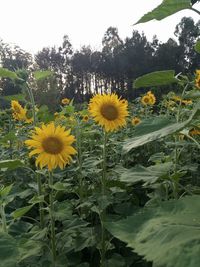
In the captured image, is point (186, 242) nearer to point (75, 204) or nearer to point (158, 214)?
point (158, 214)

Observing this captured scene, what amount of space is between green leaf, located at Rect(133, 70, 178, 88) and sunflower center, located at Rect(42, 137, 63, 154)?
37.3 inches

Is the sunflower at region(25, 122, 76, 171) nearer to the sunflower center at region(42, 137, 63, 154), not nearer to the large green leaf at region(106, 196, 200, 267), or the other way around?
the sunflower center at region(42, 137, 63, 154)

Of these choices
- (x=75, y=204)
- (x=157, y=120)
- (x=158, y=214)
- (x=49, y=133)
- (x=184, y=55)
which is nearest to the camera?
(x=158, y=214)

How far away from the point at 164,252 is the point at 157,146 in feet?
12.9

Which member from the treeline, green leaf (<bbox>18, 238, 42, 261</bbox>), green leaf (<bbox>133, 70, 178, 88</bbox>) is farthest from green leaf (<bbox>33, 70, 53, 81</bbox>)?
the treeline

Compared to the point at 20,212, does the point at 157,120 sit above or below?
above

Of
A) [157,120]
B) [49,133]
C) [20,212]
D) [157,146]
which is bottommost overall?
[157,146]

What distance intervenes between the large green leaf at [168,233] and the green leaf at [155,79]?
0.36m

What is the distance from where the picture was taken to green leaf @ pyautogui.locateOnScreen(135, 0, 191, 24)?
0.99 meters

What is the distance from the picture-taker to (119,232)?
889mm

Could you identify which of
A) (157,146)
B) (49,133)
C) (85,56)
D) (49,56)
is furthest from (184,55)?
(49,133)

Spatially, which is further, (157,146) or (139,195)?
(157,146)

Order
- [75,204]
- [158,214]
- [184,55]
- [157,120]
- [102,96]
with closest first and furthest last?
[158,214]
[157,120]
[75,204]
[102,96]
[184,55]

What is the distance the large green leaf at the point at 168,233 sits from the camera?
67cm
